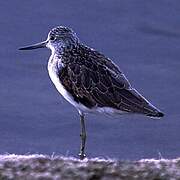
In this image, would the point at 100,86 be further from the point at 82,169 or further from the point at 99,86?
the point at 82,169

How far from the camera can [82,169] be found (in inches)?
326

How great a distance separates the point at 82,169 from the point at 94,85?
1.79m

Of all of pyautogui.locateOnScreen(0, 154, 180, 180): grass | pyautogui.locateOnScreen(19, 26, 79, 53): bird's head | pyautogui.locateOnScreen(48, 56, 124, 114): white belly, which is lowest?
pyautogui.locateOnScreen(0, 154, 180, 180): grass

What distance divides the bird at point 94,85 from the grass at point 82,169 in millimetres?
1271

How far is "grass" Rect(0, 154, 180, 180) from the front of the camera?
8141 millimetres

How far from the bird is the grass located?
1.27 m

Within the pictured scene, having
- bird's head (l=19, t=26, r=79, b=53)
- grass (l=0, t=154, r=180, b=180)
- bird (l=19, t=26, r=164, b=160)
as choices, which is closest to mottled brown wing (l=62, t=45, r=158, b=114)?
bird (l=19, t=26, r=164, b=160)

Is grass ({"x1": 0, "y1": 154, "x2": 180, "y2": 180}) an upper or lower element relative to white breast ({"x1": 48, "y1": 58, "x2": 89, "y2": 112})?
lower

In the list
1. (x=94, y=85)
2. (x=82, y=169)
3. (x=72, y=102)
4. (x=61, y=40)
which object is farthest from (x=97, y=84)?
(x=82, y=169)

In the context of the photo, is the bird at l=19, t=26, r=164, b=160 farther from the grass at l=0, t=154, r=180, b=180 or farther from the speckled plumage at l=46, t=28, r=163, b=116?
the grass at l=0, t=154, r=180, b=180

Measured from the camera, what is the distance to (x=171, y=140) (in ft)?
43.7

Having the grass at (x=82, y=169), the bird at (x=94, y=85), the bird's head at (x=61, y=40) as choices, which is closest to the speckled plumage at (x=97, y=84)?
the bird at (x=94, y=85)

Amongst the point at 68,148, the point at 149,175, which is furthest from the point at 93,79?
the point at 68,148

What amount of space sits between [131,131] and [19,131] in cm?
143
